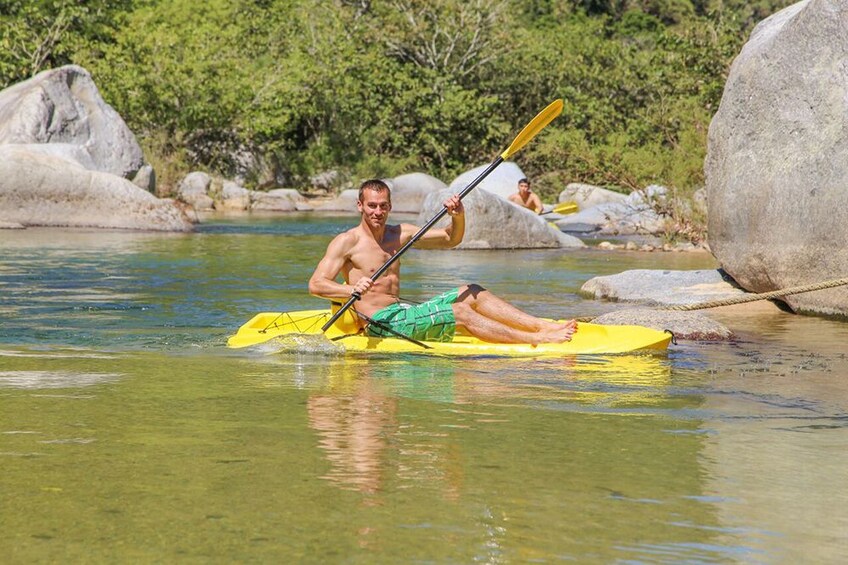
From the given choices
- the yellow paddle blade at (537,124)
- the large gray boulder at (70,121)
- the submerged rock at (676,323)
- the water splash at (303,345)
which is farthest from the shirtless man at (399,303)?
the large gray boulder at (70,121)

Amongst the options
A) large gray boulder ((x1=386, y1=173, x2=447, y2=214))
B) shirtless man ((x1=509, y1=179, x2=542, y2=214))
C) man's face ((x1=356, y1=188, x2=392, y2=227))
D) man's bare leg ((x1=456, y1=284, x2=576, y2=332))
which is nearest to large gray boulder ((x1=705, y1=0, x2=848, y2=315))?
man's bare leg ((x1=456, y1=284, x2=576, y2=332))

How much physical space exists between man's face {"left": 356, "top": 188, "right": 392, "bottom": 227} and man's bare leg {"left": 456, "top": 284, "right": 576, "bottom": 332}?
0.68 metres

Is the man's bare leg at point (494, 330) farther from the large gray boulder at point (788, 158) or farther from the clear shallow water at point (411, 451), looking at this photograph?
the large gray boulder at point (788, 158)

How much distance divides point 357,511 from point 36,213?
1853 cm

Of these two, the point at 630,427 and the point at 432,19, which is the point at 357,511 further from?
the point at 432,19

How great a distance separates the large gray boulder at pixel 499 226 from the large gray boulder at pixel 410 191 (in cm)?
1057

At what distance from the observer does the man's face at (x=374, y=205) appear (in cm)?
897

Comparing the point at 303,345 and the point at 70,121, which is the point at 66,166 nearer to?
the point at 70,121

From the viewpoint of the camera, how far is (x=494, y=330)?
29.5 feet

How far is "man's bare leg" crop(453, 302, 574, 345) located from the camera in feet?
29.1

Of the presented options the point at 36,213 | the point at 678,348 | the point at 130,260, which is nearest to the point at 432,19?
the point at 36,213

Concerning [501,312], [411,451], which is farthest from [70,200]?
[411,451]

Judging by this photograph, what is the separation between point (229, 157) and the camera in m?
34.1

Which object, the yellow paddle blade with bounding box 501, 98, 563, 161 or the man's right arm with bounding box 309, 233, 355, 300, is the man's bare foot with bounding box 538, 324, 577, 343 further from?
the yellow paddle blade with bounding box 501, 98, 563, 161
